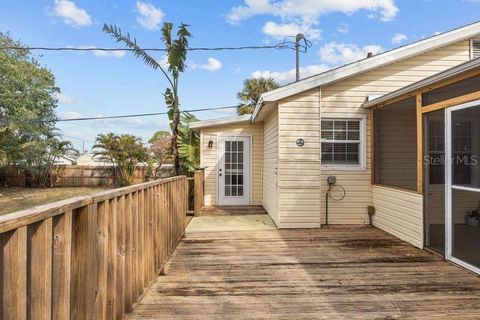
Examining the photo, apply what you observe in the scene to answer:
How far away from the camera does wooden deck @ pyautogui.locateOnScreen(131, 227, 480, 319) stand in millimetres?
2834

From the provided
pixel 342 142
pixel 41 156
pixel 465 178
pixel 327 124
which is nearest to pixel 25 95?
pixel 41 156

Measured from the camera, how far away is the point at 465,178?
4145mm

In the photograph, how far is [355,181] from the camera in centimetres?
Answer: 659

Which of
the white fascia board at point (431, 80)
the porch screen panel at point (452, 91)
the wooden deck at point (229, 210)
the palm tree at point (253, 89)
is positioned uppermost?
the palm tree at point (253, 89)

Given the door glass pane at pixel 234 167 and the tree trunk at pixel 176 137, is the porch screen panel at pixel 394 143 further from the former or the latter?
the tree trunk at pixel 176 137

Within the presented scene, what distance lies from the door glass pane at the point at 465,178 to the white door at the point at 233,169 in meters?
5.31

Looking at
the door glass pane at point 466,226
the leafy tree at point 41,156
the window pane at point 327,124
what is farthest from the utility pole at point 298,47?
the leafy tree at point 41,156

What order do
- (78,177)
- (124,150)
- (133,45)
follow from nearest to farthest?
(133,45) → (124,150) → (78,177)

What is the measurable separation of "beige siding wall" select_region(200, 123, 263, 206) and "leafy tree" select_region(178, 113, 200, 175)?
0.53m

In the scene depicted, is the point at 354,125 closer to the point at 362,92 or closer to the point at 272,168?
the point at 362,92

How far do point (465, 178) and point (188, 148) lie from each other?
7.11 m

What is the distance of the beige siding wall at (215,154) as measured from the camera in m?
9.12

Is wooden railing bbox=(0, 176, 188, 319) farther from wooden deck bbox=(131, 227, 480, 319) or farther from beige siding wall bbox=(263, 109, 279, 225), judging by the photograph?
beige siding wall bbox=(263, 109, 279, 225)

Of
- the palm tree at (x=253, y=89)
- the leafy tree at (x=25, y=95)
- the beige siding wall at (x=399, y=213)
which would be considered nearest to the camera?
the beige siding wall at (x=399, y=213)
